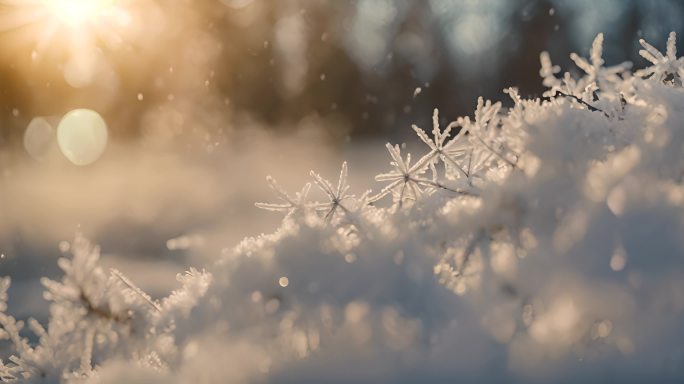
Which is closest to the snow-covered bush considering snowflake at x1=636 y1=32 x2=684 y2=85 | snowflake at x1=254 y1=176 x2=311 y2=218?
snowflake at x1=254 y1=176 x2=311 y2=218

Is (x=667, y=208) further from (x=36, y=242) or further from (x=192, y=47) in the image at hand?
(x=192, y=47)

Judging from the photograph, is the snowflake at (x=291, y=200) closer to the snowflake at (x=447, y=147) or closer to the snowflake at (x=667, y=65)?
the snowflake at (x=447, y=147)

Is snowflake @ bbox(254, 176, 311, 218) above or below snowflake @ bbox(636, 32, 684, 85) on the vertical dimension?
below

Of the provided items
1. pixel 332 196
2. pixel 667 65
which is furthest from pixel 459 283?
pixel 667 65

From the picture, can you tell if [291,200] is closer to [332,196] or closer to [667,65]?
[332,196]

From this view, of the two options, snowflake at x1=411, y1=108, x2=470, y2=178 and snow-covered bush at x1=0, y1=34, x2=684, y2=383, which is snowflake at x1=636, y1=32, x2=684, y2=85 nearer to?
snow-covered bush at x1=0, y1=34, x2=684, y2=383

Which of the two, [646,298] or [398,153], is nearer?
[646,298]

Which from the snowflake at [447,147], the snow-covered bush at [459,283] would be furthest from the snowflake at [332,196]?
the snowflake at [447,147]

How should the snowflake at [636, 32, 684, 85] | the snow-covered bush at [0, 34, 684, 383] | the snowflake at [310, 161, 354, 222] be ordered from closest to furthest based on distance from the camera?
the snow-covered bush at [0, 34, 684, 383]
the snowflake at [310, 161, 354, 222]
the snowflake at [636, 32, 684, 85]

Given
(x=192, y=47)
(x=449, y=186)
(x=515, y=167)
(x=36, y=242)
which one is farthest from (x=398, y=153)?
(x=192, y=47)
